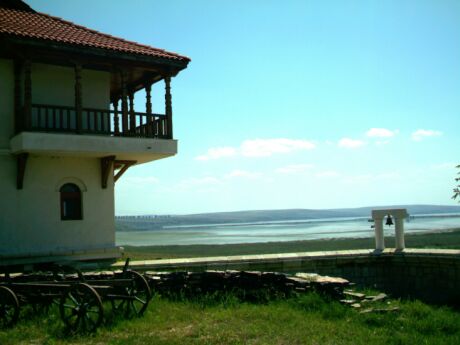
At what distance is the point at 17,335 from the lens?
→ 8.02m

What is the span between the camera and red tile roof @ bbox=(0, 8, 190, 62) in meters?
13.7

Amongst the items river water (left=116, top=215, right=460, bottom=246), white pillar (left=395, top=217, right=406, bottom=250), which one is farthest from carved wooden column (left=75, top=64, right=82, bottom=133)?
river water (left=116, top=215, right=460, bottom=246)

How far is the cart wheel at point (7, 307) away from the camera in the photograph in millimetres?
8586

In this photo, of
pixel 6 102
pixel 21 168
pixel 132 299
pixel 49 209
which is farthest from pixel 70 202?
pixel 132 299

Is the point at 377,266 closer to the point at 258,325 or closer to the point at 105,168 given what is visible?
the point at 258,325

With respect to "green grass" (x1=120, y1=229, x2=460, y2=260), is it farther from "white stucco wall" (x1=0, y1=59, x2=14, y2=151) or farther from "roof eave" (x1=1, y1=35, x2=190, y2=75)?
"roof eave" (x1=1, y1=35, x2=190, y2=75)

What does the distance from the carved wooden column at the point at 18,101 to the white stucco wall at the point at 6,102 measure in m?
0.15

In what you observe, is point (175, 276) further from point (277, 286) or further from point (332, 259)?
point (332, 259)

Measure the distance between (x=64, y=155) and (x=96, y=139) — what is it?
1.18 meters

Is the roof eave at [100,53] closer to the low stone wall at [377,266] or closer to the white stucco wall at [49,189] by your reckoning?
the white stucco wall at [49,189]

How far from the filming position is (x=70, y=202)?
50.3ft

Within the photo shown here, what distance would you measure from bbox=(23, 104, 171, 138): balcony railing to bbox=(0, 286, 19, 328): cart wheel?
5877mm

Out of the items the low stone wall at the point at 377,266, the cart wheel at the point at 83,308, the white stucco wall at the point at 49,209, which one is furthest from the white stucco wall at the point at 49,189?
the cart wheel at the point at 83,308

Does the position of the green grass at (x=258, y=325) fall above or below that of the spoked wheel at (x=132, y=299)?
below
